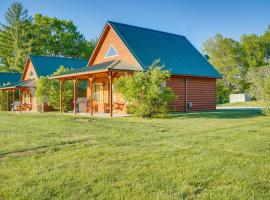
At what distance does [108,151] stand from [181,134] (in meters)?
3.07

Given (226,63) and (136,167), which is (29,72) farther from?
(136,167)

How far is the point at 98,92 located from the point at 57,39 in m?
31.4

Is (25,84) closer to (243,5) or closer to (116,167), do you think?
(243,5)

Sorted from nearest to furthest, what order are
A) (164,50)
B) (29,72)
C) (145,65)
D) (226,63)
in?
(145,65) → (164,50) → (29,72) → (226,63)

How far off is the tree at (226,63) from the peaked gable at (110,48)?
27.9 m

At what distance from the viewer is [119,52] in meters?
20.6

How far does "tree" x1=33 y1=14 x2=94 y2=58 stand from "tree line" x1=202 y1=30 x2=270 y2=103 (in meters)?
20.0

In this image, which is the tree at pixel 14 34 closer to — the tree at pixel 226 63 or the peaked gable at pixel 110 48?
the tree at pixel 226 63

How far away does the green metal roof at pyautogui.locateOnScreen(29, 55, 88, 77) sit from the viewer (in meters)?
30.3

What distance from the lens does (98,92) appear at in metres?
22.8

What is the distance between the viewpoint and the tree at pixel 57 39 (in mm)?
50781

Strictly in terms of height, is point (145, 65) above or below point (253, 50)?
below

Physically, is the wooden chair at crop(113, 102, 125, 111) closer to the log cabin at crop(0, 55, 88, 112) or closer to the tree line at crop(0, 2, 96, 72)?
the log cabin at crop(0, 55, 88, 112)

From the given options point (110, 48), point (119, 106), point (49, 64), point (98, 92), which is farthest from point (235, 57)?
point (119, 106)
